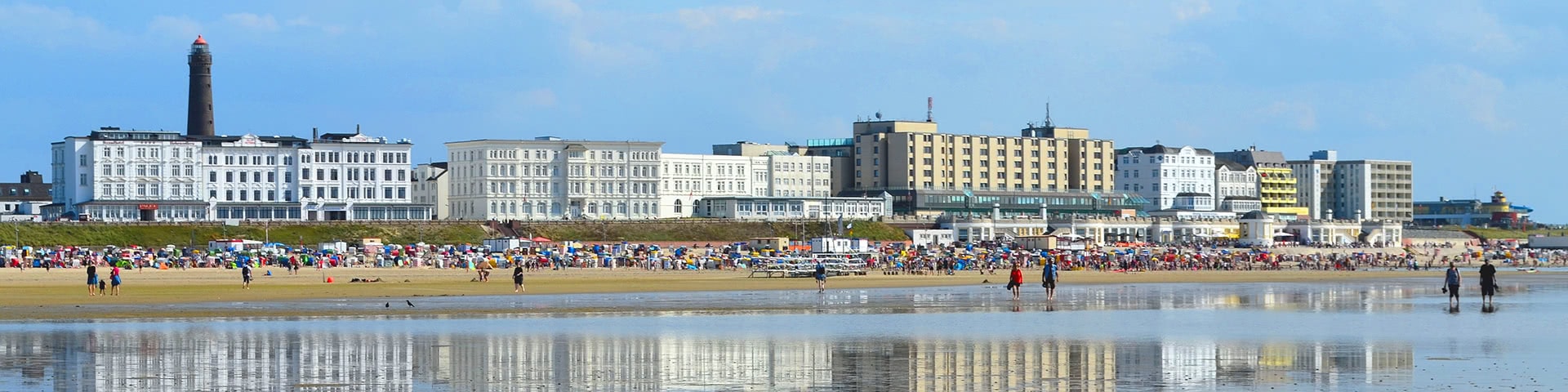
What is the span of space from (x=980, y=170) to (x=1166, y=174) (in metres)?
20.2

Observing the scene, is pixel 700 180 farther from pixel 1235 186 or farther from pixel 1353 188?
pixel 1353 188

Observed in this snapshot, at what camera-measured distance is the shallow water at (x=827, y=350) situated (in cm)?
2005

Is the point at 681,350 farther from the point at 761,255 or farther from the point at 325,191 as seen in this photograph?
the point at 325,191

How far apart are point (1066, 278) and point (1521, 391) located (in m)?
53.3

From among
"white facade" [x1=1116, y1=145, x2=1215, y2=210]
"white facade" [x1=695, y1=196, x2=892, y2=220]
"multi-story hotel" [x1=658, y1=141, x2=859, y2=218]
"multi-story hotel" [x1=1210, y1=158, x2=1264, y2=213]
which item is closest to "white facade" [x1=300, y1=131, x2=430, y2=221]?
"multi-story hotel" [x1=658, y1=141, x2=859, y2=218]

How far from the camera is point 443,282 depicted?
6331 cm

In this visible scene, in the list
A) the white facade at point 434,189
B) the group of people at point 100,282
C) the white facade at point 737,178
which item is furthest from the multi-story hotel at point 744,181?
the group of people at point 100,282

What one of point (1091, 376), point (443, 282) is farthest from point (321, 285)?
point (1091, 376)

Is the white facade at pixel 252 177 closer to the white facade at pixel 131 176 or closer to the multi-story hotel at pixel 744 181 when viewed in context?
the white facade at pixel 131 176

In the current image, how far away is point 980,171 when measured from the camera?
160 meters

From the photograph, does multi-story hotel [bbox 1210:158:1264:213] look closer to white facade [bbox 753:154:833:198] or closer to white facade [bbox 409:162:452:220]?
white facade [bbox 753:154:833:198]

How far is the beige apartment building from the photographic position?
15188cm

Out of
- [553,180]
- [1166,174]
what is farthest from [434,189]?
[1166,174]

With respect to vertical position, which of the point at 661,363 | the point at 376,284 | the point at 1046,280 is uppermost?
the point at 1046,280
